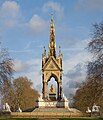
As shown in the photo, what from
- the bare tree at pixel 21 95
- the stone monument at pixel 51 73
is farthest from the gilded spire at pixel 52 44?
the bare tree at pixel 21 95

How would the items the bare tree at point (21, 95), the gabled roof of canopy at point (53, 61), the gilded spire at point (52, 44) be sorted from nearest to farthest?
the gabled roof of canopy at point (53, 61) → the gilded spire at point (52, 44) → the bare tree at point (21, 95)

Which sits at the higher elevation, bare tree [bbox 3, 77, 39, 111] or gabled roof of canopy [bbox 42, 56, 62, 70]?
gabled roof of canopy [bbox 42, 56, 62, 70]

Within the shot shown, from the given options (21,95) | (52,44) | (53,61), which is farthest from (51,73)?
(21,95)

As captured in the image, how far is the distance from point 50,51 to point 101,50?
3277cm

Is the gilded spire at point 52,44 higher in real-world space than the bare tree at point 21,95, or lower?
higher

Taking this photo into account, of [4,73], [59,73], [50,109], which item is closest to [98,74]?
[4,73]

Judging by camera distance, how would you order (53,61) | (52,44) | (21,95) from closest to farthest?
(53,61)
(52,44)
(21,95)

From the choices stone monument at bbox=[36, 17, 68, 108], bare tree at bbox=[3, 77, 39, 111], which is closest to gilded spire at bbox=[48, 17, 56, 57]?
stone monument at bbox=[36, 17, 68, 108]

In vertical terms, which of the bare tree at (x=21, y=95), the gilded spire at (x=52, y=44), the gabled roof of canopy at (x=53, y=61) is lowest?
the bare tree at (x=21, y=95)

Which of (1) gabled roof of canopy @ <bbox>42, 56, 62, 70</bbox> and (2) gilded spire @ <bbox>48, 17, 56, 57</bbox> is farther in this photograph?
(2) gilded spire @ <bbox>48, 17, 56, 57</bbox>

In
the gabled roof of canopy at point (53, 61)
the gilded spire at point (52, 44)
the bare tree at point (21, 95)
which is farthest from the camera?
the bare tree at point (21, 95)

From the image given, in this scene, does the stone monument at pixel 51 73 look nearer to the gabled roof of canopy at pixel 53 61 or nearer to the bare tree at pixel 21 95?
the gabled roof of canopy at pixel 53 61

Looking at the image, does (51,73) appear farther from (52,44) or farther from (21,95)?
(21,95)

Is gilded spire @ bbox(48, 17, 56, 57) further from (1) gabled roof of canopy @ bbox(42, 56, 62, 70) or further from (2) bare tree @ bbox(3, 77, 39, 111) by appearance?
(2) bare tree @ bbox(3, 77, 39, 111)
